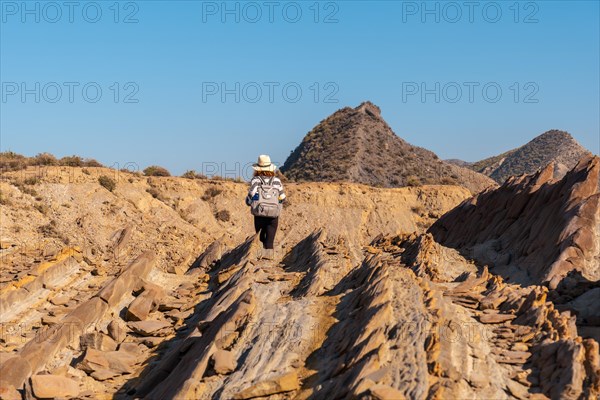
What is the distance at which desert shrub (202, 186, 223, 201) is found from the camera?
5542 cm

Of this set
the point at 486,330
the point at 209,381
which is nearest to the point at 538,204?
the point at 486,330

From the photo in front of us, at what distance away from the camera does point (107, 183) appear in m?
45.6

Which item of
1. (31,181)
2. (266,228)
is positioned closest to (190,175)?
(31,181)

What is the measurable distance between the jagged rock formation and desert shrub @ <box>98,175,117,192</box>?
24126 millimetres

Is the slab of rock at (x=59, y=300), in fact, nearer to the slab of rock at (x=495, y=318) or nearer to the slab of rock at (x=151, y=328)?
the slab of rock at (x=151, y=328)

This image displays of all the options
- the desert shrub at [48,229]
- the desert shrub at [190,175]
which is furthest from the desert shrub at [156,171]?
the desert shrub at [48,229]

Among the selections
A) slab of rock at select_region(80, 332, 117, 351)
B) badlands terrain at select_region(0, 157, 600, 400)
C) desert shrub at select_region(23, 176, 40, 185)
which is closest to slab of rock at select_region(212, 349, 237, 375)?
badlands terrain at select_region(0, 157, 600, 400)

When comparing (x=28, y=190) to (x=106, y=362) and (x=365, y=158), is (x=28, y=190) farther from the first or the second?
(x=365, y=158)

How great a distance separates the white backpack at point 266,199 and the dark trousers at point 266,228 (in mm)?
575

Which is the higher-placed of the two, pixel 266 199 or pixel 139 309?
pixel 266 199

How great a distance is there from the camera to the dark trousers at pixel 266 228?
2012 centimetres

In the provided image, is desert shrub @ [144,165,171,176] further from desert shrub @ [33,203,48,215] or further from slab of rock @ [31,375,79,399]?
slab of rock @ [31,375,79,399]

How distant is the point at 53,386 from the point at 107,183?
3295 centimetres

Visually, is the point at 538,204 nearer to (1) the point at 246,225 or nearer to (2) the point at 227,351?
(2) the point at 227,351
